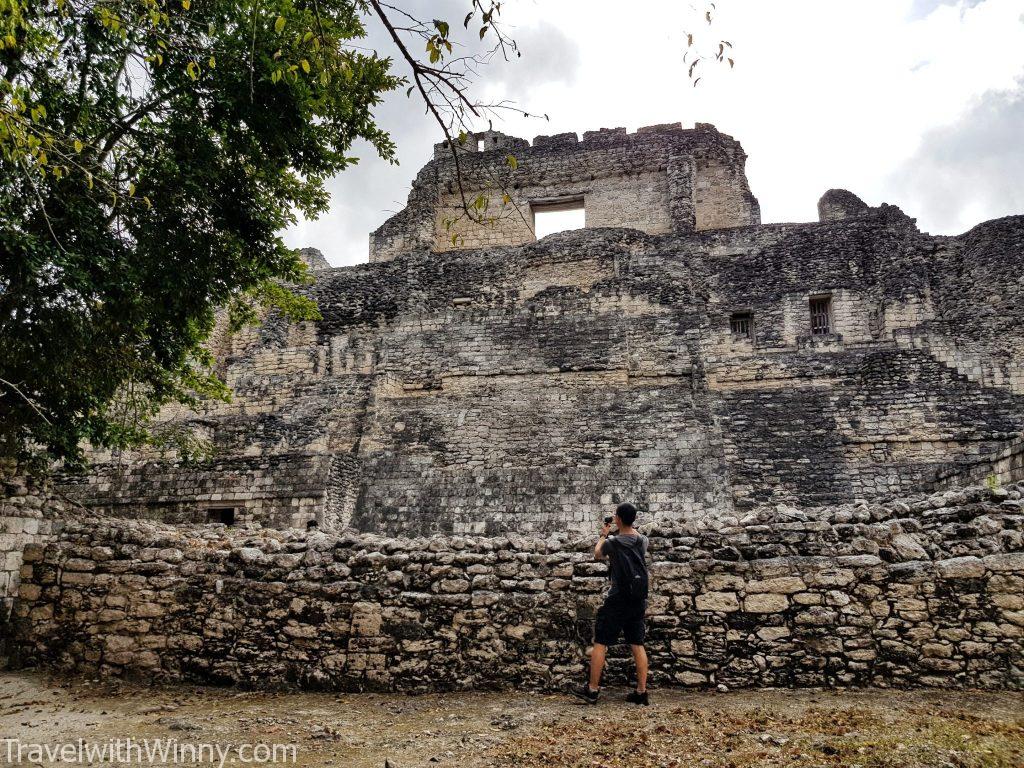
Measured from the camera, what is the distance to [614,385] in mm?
13078

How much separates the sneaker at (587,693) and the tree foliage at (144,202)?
5270mm

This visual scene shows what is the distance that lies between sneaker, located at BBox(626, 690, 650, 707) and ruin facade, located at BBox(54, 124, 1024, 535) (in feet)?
18.3

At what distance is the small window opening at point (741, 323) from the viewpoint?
15.0 m

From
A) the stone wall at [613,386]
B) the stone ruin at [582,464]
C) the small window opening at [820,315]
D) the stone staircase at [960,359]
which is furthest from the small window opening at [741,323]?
the stone staircase at [960,359]

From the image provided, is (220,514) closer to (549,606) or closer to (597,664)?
(549,606)

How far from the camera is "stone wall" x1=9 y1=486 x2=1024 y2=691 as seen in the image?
4.30 meters

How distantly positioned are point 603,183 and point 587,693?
2046cm

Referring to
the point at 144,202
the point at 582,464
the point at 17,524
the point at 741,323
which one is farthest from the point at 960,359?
the point at 17,524

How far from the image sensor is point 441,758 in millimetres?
3504

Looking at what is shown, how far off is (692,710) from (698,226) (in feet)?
65.3

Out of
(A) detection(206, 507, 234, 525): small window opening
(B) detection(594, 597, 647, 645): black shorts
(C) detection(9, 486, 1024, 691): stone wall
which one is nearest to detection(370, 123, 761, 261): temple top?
(A) detection(206, 507, 234, 525): small window opening

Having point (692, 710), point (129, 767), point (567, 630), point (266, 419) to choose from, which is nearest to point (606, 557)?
point (567, 630)

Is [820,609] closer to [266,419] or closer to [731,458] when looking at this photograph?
[731,458]

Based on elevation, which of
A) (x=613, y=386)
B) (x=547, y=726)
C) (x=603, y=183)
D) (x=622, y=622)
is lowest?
(x=547, y=726)
